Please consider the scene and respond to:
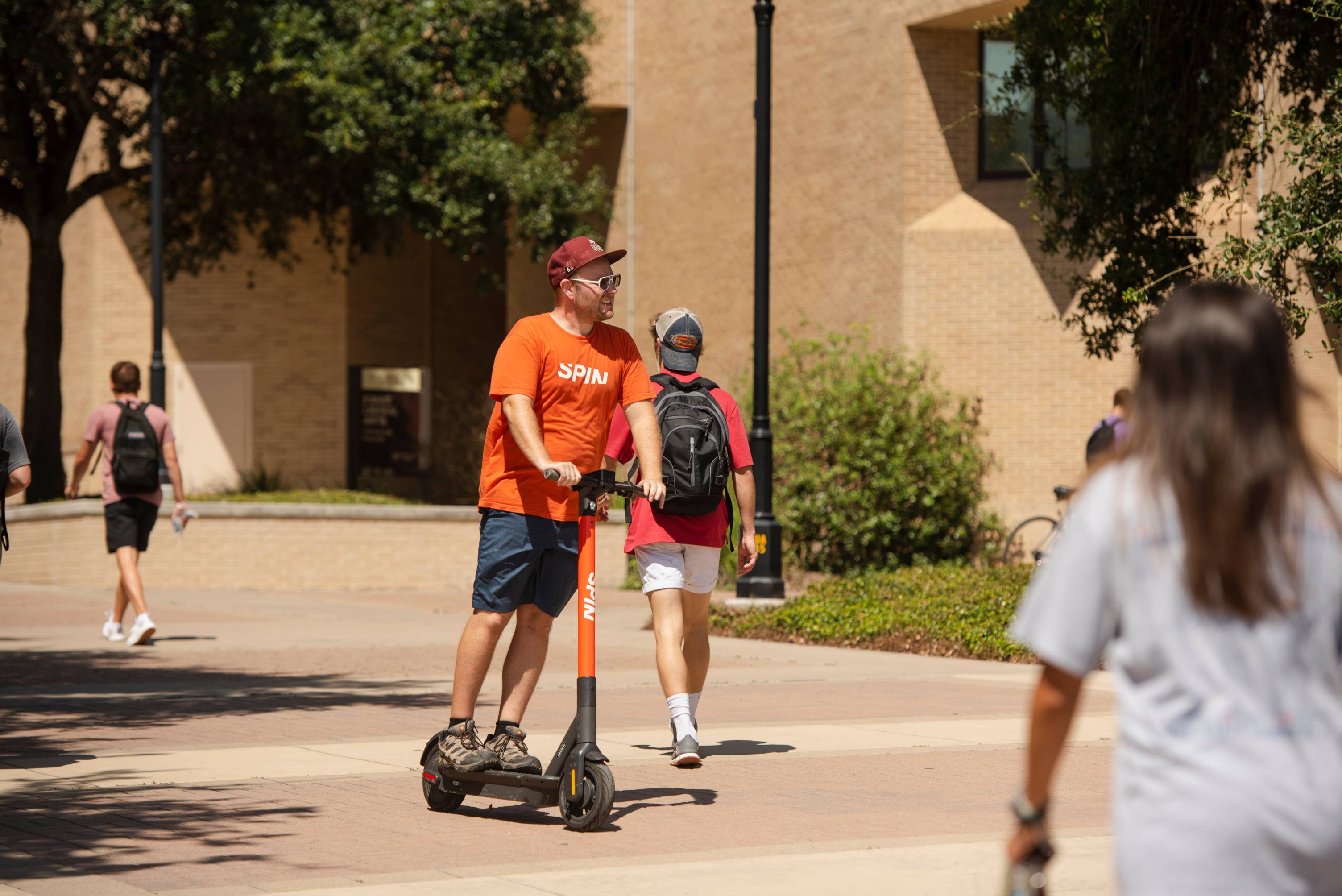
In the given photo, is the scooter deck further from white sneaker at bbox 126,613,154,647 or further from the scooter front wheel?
white sneaker at bbox 126,613,154,647

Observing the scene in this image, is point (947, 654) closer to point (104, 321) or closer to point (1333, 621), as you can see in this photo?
point (1333, 621)

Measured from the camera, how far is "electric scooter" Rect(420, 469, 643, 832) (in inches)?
234

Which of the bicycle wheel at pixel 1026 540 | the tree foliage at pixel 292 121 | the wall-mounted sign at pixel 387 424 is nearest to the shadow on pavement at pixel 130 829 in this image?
the bicycle wheel at pixel 1026 540

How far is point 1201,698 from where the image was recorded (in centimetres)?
253

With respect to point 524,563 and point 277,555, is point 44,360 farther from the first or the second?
point 524,563

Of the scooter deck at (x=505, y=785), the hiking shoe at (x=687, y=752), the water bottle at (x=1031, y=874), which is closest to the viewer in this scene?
the water bottle at (x=1031, y=874)

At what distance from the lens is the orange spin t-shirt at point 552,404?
6.31 m

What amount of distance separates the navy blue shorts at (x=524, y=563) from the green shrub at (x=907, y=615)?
5930 mm

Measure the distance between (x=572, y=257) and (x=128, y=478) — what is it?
7.38 m

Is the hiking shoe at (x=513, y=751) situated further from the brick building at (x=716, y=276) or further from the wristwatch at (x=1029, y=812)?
the brick building at (x=716, y=276)

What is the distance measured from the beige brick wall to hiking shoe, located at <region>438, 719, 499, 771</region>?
1394 centimetres

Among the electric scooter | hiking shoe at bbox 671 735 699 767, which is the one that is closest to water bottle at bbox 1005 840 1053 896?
the electric scooter

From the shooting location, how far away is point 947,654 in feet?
41.0

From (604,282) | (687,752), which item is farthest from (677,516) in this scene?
(604,282)
